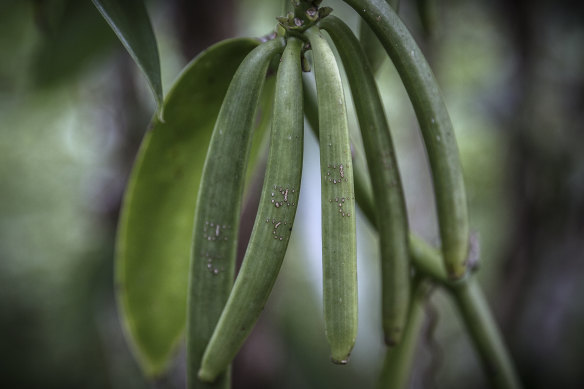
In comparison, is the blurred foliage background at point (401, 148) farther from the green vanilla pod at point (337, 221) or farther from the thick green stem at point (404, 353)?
the green vanilla pod at point (337, 221)

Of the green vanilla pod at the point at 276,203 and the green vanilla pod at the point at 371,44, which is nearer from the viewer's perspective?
the green vanilla pod at the point at 276,203

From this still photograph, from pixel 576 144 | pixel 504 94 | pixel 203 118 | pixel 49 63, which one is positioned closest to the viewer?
pixel 203 118

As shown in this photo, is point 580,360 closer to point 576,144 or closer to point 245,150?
point 576,144

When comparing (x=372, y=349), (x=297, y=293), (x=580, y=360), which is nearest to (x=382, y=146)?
(x=372, y=349)

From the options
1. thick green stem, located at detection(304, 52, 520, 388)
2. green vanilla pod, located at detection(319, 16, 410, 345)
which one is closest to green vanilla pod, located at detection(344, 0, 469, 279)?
green vanilla pod, located at detection(319, 16, 410, 345)

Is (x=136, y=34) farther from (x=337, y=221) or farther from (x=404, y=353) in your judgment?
(x=404, y=353)

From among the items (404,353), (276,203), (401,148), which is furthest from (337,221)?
(401,148)

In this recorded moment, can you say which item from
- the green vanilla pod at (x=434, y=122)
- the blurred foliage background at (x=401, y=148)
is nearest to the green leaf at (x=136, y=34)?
A: the green vanilla pod at (x=434, y=122)
